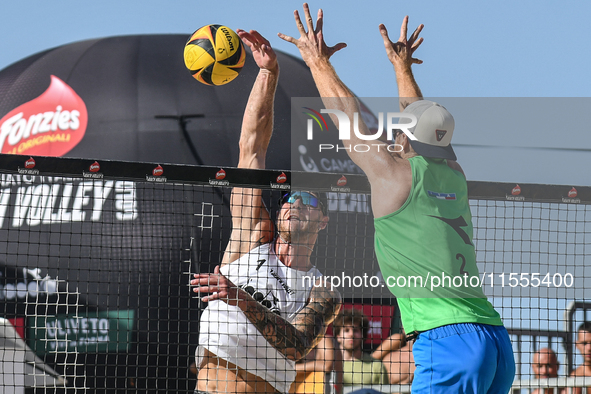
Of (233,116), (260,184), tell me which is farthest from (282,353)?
(233,116)

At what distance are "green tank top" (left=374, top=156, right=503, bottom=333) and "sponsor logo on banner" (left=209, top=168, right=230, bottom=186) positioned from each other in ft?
5.13

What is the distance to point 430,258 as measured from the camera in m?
3.36

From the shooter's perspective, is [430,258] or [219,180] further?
[219,180]

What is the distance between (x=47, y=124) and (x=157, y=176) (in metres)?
5.56

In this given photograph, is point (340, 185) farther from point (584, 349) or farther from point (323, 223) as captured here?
point (584, 349)

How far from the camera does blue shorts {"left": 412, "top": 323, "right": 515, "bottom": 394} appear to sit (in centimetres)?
311

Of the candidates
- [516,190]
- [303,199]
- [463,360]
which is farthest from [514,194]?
[463,360]

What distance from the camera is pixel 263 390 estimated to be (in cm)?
481

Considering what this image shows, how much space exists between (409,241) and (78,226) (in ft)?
21.1

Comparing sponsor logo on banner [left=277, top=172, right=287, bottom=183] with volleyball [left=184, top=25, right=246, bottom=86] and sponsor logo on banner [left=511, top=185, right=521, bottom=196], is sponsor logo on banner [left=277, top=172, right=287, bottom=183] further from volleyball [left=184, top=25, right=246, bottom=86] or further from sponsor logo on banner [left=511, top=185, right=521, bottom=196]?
sponsor logo on banner [left=511, top=185, right=521, bottom=196]

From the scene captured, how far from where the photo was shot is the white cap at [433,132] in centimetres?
353

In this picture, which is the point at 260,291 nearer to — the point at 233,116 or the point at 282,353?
the point at 282,353

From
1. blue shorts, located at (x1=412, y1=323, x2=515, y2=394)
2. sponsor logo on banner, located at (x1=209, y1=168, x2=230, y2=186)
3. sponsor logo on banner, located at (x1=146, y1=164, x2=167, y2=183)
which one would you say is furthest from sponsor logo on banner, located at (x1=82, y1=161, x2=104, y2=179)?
blue shorts, located at (x1=412, y1=323, x2=515, y2=394)

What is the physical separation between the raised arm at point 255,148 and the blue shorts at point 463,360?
A: 7.09 feet
